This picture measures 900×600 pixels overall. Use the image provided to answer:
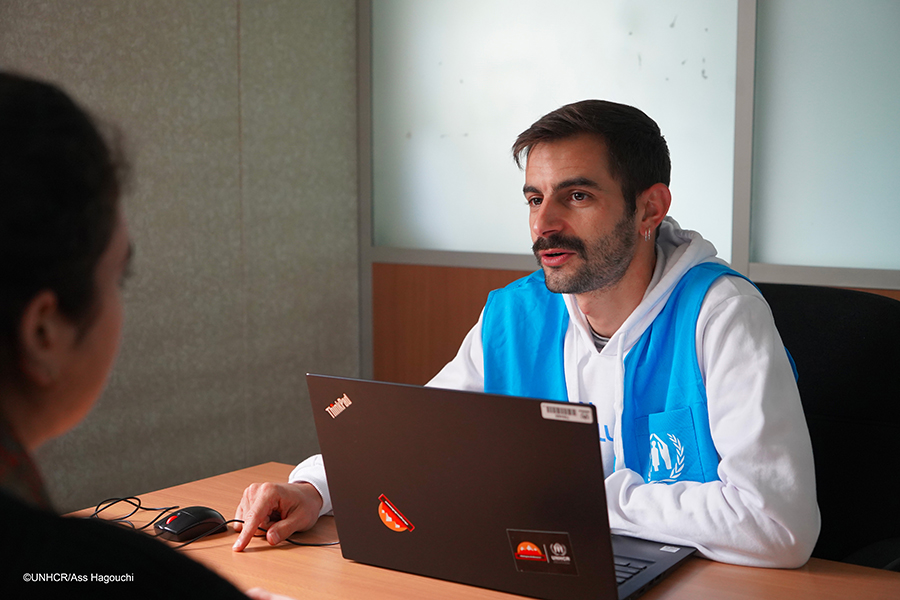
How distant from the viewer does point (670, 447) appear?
1.45m

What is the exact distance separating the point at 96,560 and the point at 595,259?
1273 mm

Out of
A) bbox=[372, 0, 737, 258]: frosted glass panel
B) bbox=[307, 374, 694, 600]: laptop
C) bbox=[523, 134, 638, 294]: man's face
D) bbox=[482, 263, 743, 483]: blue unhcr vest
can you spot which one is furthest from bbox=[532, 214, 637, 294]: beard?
bbox=[372, 0, 737, 258]: frosted glass panel

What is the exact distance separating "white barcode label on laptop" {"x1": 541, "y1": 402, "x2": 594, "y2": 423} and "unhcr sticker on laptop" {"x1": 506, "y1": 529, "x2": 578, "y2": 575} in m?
0.15

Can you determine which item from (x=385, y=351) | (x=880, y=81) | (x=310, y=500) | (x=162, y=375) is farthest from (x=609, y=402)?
(x=385, y=351)

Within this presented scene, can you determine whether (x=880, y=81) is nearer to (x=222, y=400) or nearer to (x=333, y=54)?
(x=333, y=54)

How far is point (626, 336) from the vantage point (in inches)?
61.8

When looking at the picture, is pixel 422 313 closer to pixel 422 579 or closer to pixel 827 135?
pixel 827 135

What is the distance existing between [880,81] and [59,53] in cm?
248

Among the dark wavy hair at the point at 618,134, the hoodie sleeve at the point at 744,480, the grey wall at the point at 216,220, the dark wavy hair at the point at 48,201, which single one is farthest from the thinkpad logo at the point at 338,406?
the grey wall at the point at 216,220

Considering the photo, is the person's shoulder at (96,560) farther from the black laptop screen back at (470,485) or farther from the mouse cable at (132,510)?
the mouse cable at (132,510)

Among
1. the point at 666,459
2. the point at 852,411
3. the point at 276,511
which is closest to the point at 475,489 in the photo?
the point at 276,511

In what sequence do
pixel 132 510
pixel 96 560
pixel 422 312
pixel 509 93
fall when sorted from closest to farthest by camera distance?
pixel 96 560 < pixel 132 510 < pixel 509 93 < pixel 422 312

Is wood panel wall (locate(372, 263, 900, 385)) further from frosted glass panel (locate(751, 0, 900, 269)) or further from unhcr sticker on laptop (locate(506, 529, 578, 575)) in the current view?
unhcr sticker on laptop (locate(506, 529, 578, 575))

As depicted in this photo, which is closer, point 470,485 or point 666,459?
point 470,485
